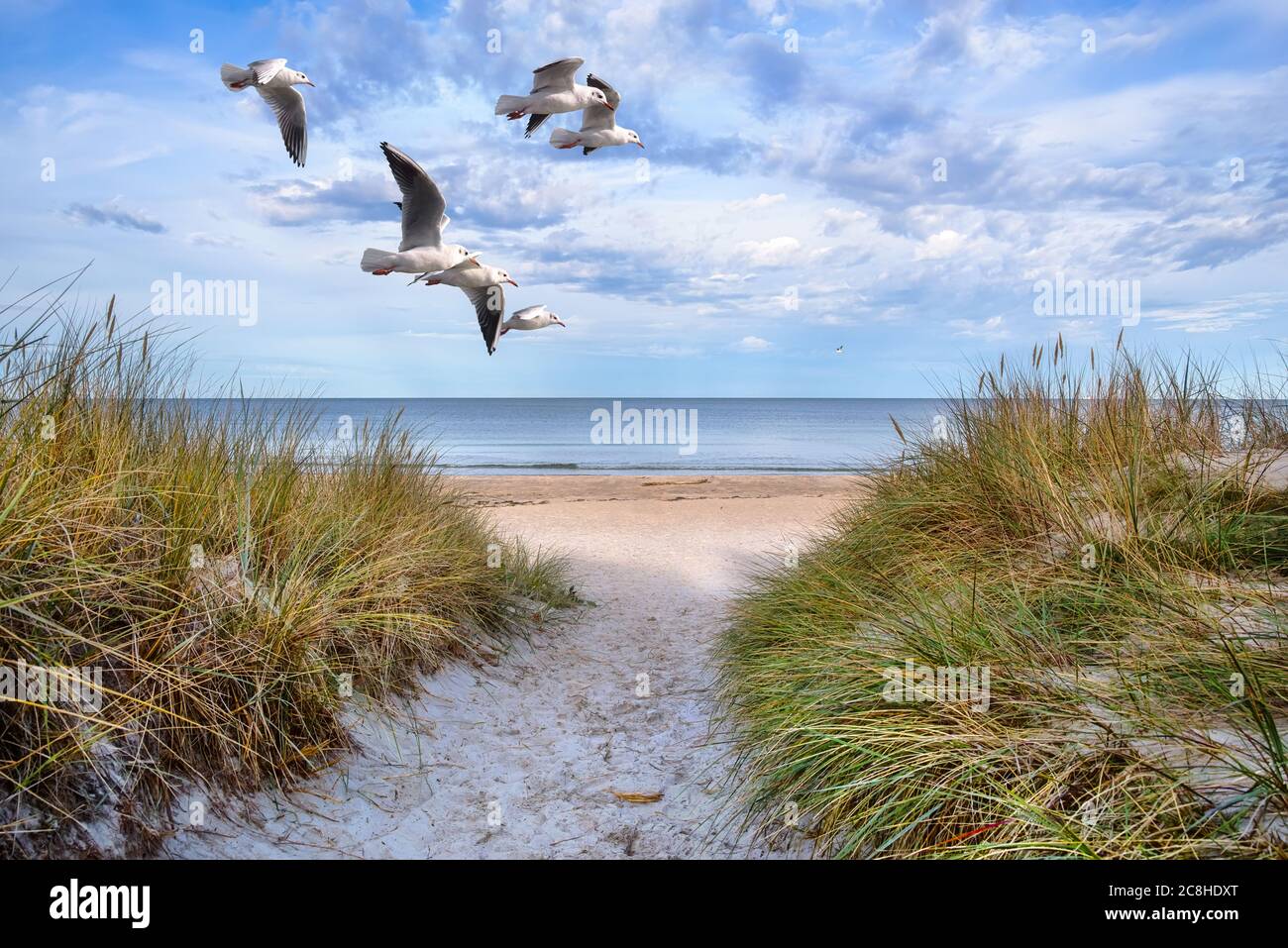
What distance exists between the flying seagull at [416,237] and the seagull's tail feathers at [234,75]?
237cm

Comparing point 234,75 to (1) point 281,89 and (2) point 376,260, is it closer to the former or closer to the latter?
(1) point 281,89

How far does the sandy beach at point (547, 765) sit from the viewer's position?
3.26m

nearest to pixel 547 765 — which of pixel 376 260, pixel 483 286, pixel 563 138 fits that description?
pixel 376 260

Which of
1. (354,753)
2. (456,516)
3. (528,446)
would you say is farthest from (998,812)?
(528,446)

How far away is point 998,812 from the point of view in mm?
2592

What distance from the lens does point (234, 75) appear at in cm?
768

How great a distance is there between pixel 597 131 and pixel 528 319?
236 centimetres

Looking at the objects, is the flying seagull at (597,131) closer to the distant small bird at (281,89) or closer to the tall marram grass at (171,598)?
the distant small bird at (281,89)

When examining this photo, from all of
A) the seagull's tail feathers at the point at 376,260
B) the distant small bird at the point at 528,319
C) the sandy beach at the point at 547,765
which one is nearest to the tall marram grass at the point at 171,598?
the sandy beach at the point at 547,765

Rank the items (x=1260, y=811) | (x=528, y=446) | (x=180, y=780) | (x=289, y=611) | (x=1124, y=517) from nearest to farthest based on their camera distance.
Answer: (x=1260, y=811) < (x=180, y=780) < (x=289, y=611) < (x=1124, y=517) < (x=528, y=446)

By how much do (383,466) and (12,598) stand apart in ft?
11.0

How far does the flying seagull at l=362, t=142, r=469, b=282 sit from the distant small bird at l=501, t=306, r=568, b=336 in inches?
33.6

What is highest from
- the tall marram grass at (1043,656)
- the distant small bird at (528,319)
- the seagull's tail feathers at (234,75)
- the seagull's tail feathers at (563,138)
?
the seagull's tail feathers at (234,75)

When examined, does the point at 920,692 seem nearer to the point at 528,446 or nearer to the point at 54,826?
the point at 54,826
